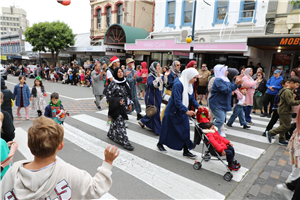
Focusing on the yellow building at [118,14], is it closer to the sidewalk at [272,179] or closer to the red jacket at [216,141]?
the sidewalk at [272,179]

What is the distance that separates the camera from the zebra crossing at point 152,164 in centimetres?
322

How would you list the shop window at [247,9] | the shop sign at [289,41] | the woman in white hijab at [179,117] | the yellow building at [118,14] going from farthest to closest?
the yellow building at [118,14]
the shop window at [247,9]
the shop sign at [289,41]
the woman in white hijab at [179,117]

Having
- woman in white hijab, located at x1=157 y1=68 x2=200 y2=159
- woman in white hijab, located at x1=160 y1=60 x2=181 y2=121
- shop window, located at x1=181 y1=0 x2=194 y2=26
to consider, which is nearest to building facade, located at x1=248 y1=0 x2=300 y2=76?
shop window, located at x1=181 y1=0 x2=194 y2=26

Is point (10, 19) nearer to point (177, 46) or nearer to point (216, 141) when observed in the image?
point (177, 46)

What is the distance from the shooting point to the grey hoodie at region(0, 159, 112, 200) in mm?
1300

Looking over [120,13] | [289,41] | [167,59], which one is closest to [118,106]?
[289,41]

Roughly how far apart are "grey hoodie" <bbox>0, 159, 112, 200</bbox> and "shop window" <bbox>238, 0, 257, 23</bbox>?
14.7 metres

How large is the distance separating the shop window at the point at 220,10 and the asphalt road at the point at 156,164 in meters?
11.0

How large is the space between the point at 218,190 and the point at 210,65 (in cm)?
1365

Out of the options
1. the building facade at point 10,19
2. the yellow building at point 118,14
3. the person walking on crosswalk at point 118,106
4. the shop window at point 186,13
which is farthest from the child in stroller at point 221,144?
the building facade at point 10,19

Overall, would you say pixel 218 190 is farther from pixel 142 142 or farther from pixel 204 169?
pixel 142 142

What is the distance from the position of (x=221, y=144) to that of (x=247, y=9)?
13247mm

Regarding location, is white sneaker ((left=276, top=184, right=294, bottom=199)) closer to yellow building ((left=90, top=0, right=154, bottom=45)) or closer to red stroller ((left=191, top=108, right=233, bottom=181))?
red stroller ((left=191, top=108, right=233, bottom=181))

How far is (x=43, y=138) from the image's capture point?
1345 mm
